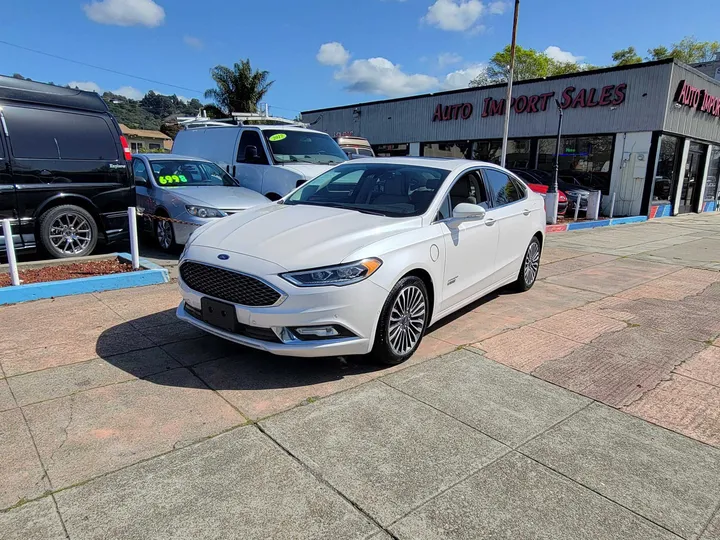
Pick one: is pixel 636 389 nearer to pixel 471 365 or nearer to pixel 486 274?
pixel 471 365

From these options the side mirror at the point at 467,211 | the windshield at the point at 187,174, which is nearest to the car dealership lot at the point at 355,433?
the side mirror at the point at 467,211

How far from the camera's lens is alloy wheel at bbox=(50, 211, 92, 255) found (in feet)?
21.2

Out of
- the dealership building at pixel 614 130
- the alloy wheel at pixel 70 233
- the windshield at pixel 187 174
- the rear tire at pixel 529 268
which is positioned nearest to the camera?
the rear tire at pixel 529 268

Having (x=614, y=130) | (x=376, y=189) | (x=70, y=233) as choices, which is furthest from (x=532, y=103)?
(x=70, y=233)

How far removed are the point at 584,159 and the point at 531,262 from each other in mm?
16865

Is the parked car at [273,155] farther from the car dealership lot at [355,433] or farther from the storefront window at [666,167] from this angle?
the storefront window at [666,167]

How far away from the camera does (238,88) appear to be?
37.8 metres

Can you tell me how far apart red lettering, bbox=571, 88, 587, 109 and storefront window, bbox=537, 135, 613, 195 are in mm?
1374

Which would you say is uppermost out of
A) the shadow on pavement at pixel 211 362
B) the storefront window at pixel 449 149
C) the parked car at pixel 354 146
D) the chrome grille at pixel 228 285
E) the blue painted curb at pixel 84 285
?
the storefront window at pixel 449 149

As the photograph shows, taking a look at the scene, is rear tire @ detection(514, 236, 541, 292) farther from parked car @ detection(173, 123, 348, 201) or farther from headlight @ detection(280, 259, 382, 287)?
parked car @ detection(173, 123, 348, 201)

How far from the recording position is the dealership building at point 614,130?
18531mm

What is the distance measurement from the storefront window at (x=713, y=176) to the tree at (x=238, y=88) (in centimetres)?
2985

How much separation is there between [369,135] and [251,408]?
92.5 ft

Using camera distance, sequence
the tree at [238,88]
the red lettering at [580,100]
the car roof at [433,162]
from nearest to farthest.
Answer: the car roof at [433,162] < the red lettering at [580,100] < the tree at [238,88]
